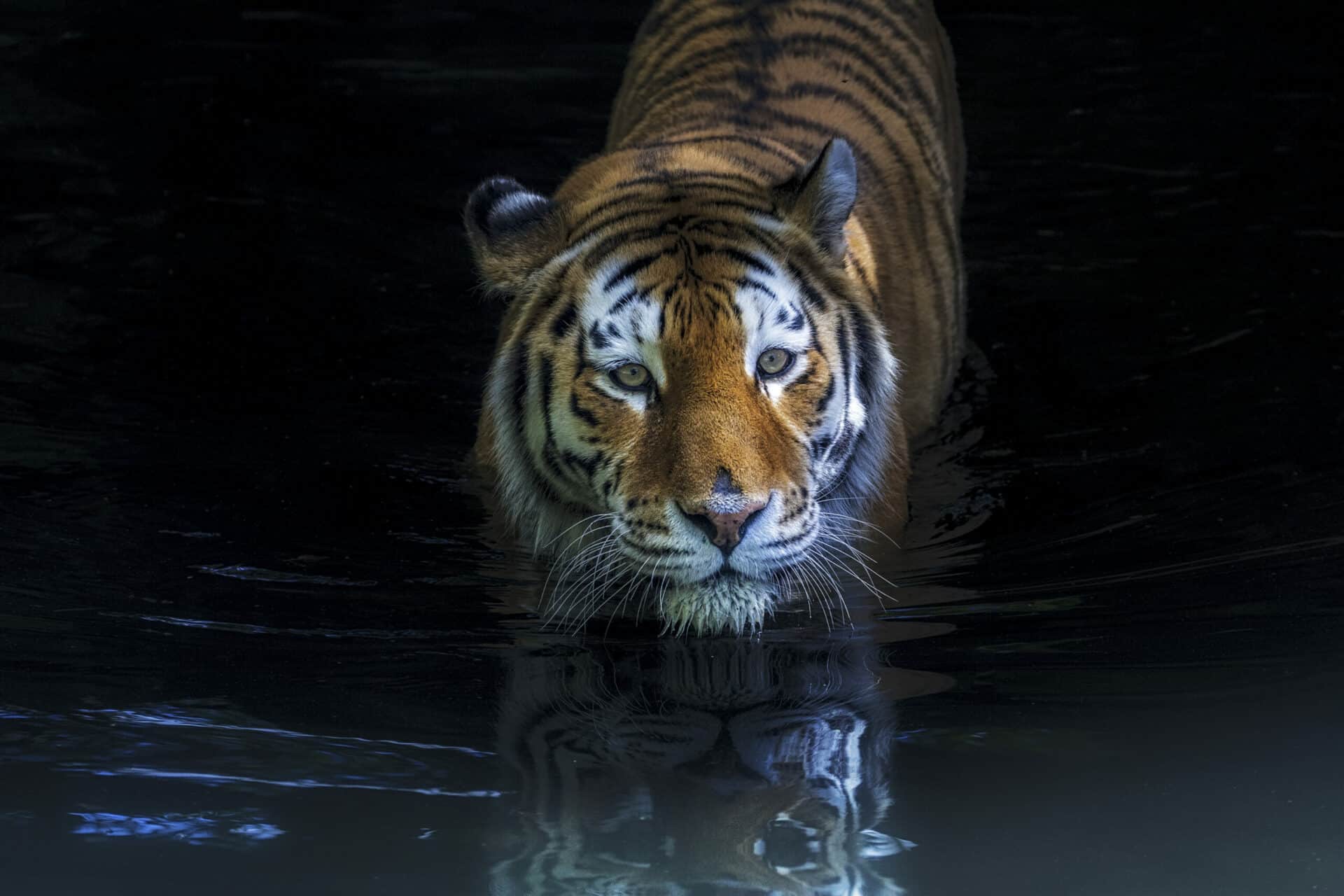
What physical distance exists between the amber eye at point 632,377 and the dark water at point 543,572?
40cm

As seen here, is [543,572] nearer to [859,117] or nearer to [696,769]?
[696,769]

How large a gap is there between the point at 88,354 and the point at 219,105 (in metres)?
2.12

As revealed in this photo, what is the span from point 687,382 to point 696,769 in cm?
61

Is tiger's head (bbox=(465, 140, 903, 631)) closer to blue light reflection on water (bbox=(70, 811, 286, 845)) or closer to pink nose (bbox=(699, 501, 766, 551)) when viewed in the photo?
pink nose (bbox=(699, 501, 766, 551))

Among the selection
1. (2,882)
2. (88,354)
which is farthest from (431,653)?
(88,354)

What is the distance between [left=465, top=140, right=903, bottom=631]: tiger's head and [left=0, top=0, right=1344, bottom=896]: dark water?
0.15 meters

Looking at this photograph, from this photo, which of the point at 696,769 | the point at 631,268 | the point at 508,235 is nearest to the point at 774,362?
the point at 631,268

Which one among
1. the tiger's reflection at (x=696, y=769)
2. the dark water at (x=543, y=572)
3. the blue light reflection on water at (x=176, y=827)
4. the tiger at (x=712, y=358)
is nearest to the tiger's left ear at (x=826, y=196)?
the tiger at (x=712, y=358)

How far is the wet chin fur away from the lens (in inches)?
99.5

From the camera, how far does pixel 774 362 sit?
2.60m

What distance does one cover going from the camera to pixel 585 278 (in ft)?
9.04

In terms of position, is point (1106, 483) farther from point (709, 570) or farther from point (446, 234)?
point (446, 234)

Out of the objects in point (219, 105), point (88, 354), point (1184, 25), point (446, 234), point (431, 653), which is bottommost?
point (431, 653)

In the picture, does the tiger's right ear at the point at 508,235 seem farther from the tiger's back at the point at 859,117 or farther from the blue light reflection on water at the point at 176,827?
the blue light reflection on water at the point at 176,827
